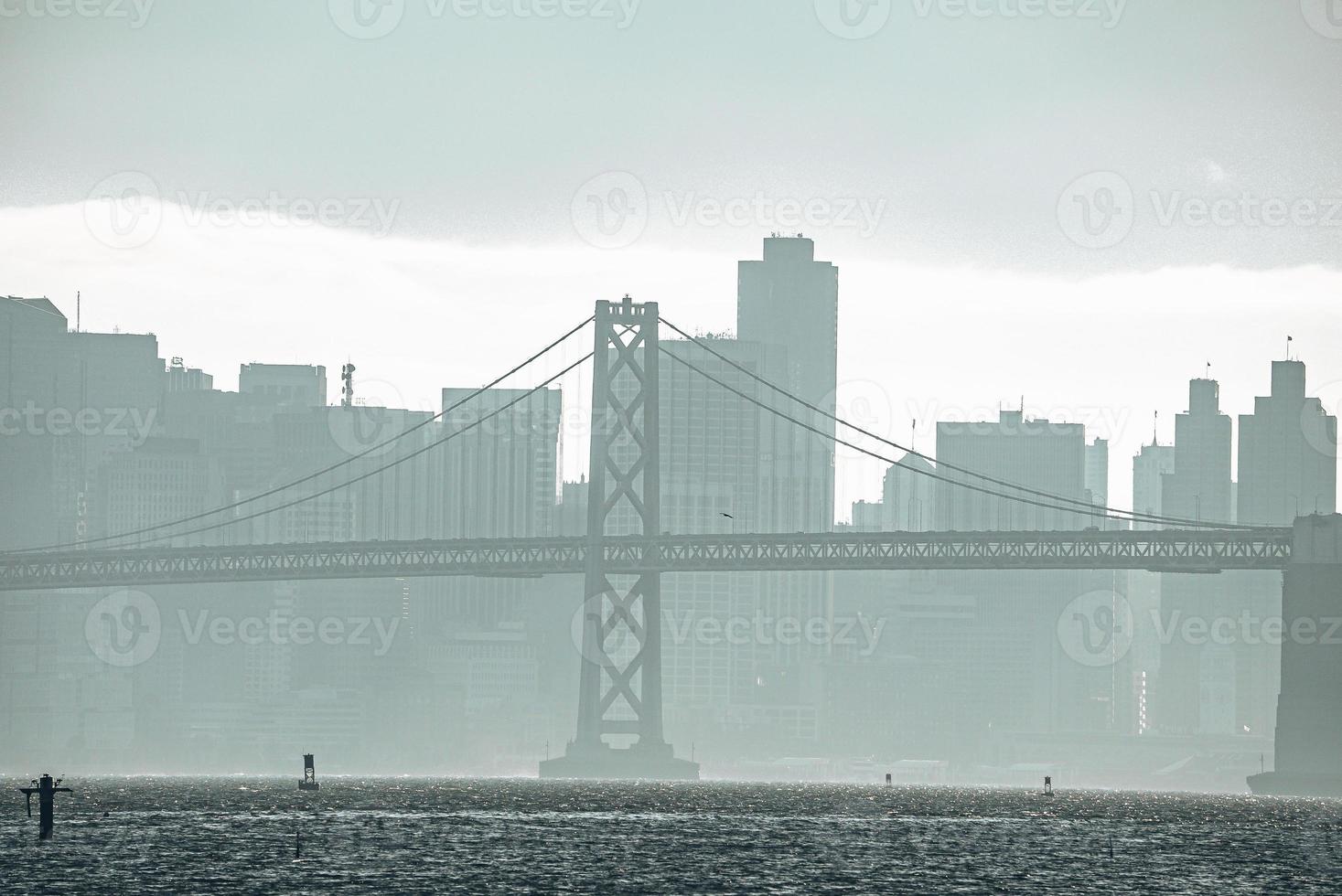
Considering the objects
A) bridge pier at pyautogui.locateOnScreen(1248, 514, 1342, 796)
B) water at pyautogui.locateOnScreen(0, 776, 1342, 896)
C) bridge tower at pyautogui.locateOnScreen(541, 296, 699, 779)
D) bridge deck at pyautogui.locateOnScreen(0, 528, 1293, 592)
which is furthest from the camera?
bridge tower at pyautogui.locateOnScreen(541, 296, 699, 779)

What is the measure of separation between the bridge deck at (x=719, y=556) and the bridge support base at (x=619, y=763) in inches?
451

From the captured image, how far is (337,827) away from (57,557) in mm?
58612

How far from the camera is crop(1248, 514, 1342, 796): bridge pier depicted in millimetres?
142875

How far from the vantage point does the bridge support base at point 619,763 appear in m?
150

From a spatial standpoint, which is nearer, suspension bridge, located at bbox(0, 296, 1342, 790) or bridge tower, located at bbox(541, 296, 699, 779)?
suspension bridge, located at bbox(0, 296, 1342, 790)

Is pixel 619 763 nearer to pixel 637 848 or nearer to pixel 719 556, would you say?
pixel 719 556

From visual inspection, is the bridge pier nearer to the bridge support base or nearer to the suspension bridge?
the suspension bridge

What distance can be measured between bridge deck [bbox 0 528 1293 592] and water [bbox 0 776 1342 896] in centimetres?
1400

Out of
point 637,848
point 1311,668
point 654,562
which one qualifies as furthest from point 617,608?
point 637,848

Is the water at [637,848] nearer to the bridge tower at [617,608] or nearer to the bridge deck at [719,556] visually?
the bridge tower at [617,608]

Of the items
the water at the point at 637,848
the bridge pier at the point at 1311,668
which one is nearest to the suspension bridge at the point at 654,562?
the bridge pier at the point at 1311,668

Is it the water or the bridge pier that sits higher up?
the bridge pier

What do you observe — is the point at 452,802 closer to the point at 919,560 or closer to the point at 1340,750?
the point at 919,560

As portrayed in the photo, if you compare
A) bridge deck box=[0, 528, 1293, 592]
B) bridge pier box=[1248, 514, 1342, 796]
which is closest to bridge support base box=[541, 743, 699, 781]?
bridge deck box=[0, 528, 1293, 592]
